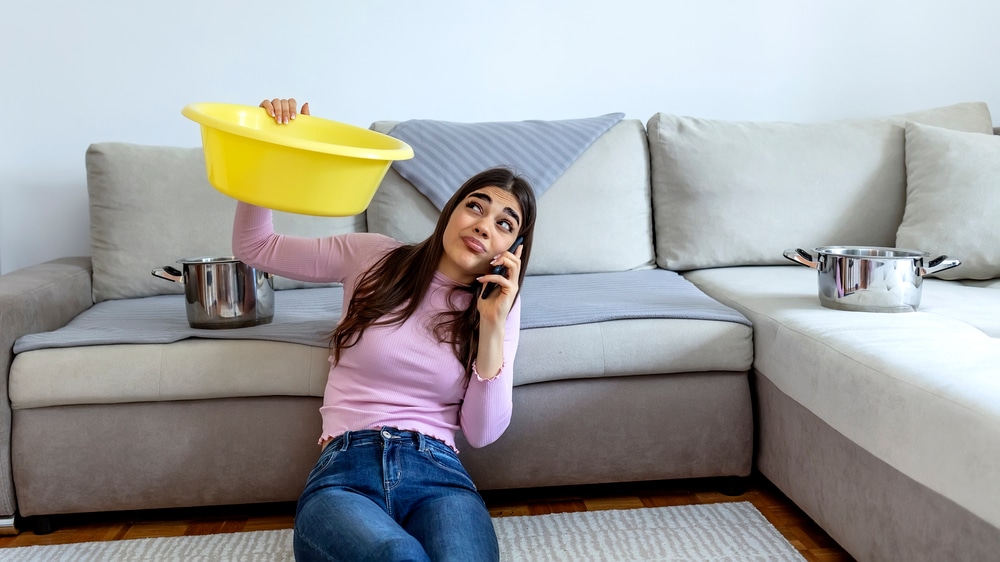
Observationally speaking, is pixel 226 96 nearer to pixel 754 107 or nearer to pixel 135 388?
pixel 135 388

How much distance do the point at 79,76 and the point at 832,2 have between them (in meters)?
2.37

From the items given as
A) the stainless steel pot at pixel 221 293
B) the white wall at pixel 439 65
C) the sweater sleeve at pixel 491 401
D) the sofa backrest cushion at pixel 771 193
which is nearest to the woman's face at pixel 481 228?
the sweater sleeve at pixel 491 401

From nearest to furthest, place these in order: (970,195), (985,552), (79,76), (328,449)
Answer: (985,552) → (328,449) → (970,195) → (79,76)

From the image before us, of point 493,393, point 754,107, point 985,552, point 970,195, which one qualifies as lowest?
point 985,552

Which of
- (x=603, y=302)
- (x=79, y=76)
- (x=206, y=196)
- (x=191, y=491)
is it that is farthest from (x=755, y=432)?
(x=79, y=76)

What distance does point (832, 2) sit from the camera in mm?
2699

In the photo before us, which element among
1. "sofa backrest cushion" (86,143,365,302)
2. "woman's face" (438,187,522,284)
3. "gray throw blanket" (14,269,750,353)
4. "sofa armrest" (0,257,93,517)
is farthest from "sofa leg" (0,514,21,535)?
"woman's face" (438,187,522,284)

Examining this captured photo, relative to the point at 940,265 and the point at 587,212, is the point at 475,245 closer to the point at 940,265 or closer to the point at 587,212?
the point at 587,212

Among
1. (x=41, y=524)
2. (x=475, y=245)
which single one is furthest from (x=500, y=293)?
(x=41, y=524)

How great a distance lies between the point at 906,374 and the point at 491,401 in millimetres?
675

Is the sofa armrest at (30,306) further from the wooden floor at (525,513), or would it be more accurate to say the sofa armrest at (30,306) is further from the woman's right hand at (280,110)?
the woman's right hand at (280,110)

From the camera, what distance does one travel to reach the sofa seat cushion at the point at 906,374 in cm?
112

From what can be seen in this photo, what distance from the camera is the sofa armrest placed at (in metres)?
1.63

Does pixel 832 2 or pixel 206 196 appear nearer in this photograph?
pixel 206 196
